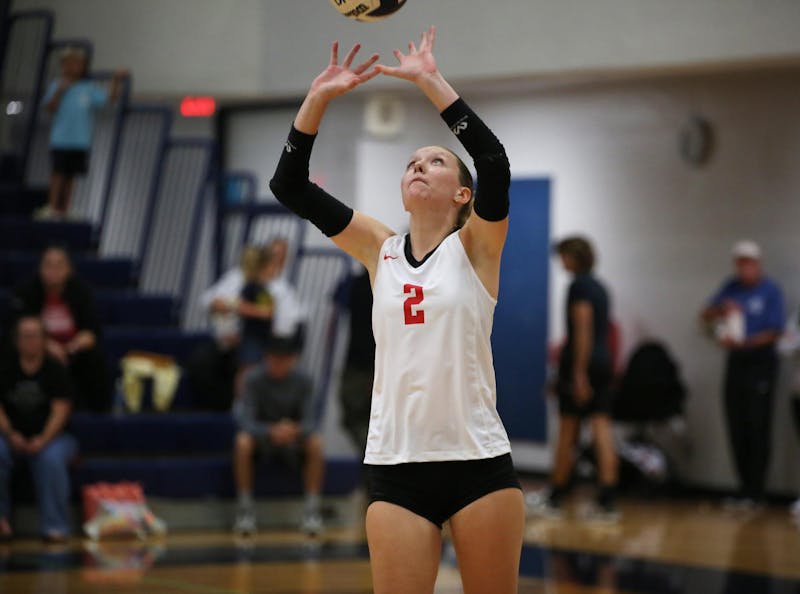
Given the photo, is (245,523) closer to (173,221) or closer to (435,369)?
(173,221)

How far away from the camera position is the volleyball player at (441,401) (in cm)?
342

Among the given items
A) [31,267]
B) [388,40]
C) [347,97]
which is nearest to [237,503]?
[31,267]

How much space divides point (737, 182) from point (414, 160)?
24.9ft

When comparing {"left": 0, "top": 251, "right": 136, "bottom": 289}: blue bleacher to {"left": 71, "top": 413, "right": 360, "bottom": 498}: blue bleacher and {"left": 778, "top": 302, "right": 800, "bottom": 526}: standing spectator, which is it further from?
{"left": 778, "top": 302, "right": 800, "bottom": 526}: standing spectator

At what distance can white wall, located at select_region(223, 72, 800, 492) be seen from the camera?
10414mm

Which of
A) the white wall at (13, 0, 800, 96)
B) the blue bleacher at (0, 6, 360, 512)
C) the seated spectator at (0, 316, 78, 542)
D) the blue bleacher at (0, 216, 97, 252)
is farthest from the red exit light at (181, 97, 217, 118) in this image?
the seated spectator at (0, 316, 78, 542)

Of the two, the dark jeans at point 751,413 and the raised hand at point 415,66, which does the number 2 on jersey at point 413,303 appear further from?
the dark jeans at point 751,413

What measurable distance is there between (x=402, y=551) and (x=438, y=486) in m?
0.19

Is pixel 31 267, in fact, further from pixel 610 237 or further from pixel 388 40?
pixel 610 237

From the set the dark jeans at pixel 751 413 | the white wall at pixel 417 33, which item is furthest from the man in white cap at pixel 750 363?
the white wall at pixel 417 33

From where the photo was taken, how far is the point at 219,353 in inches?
380

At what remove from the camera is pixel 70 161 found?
1053cm

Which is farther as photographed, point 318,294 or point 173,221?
point 173,221

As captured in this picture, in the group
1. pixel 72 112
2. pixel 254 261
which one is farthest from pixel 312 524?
pixel 72 112
